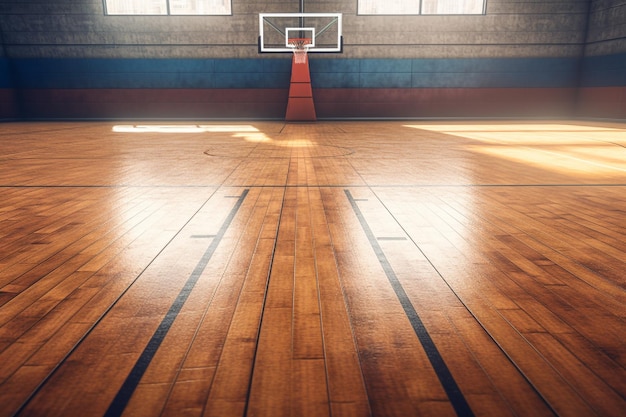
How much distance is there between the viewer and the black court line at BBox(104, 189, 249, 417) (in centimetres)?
113

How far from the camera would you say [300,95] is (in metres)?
11.6

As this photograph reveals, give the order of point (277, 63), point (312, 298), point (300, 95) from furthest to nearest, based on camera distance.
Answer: point (277, 63) → point (300, 95) → point (312, 298)

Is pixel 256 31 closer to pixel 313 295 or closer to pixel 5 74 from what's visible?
pixel 5 74

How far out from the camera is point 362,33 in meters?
12.0

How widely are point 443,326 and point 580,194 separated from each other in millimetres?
2683

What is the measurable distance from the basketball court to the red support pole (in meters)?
7.76

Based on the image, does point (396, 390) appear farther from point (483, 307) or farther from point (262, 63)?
point (262, 63)

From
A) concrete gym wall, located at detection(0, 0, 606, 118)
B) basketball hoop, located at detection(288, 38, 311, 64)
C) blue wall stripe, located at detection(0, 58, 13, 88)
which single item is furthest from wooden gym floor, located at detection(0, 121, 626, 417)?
blue wall stripe, located at detection(0, 58, 13, 88)

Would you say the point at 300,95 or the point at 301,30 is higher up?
the point at 301,30

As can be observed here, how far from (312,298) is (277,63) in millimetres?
11317

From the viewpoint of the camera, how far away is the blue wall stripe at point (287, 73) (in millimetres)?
12000

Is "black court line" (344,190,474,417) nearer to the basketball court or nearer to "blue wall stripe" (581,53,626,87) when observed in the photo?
the basketball court

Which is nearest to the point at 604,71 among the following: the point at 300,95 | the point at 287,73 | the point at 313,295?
the point at 300,95

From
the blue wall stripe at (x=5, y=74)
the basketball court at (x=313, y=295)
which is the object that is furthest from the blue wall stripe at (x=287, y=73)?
the basketball court at (x=313, y=295)
